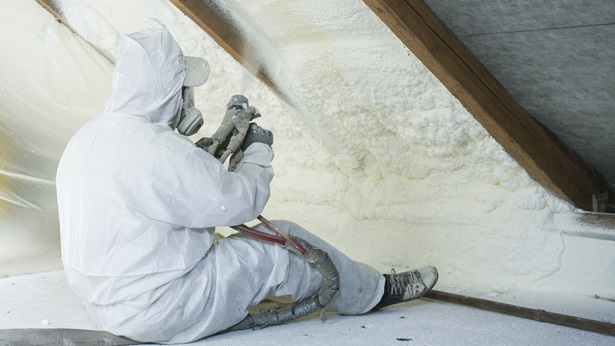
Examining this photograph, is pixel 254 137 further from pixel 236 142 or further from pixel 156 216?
pixel 156 216

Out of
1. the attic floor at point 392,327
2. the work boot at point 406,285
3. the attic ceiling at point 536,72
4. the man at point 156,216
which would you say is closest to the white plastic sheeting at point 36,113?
the attic floor at point 392,327

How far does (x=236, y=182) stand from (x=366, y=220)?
4.42 feet

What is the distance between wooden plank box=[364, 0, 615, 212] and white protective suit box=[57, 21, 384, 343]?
0.57 metres

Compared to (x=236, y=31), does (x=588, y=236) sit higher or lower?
lower

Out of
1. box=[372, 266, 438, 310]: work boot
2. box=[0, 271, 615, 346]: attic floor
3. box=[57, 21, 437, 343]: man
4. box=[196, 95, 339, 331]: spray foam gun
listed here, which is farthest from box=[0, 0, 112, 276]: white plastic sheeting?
box=[372, 266, 438, 310]: work boot

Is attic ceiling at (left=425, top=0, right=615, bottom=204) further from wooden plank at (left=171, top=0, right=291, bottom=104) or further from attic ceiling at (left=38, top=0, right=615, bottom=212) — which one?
wooden plank at (left=171, top=0, right=291, bottom=104)

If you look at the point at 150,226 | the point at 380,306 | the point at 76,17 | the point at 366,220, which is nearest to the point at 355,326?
the point at 380,306

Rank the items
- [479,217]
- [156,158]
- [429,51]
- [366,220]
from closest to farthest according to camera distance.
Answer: [156,158] → [429,51] → [479,217] → [366,220]

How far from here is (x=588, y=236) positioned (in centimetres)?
262

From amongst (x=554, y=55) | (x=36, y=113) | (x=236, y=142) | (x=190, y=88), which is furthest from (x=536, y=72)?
(x=36, y=113)

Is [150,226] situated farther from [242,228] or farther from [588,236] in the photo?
[588,236]

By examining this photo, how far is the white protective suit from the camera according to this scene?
79.4 inches

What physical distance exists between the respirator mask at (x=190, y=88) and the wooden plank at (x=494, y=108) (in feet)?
1.66

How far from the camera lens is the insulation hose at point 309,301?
2221mm
